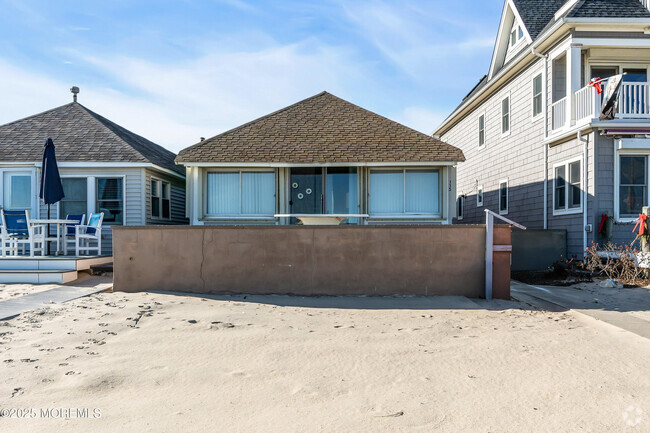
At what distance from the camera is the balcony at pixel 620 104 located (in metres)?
11.9

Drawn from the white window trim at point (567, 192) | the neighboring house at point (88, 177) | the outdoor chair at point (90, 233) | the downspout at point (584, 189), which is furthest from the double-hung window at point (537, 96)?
the outdoor chair at point (90, 233)

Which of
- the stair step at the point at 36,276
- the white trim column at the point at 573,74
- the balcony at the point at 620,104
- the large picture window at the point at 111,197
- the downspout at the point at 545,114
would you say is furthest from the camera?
the downspout at the point at 545,114

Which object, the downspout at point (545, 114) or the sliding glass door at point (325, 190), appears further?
the downspout at point (545, 114)

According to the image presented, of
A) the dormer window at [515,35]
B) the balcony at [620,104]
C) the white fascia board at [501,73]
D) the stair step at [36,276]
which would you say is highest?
the dormer window at [515,35]

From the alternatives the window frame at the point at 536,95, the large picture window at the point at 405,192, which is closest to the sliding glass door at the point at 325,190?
the large picture window at the point at 405,192

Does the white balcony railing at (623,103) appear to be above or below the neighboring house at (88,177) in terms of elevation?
above

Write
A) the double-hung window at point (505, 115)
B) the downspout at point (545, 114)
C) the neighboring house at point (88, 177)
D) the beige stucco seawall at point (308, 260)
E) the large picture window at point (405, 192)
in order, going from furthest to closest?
the double-hung window at point (505, 115) < the downspout at point (545, 114) < the neighboring house at point (88, 177) < the large picture window at point (405, 192) < the beige stucco seawall at point (308, 260)

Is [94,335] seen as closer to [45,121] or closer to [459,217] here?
[45,121]

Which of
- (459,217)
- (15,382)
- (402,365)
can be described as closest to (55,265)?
(15,382)

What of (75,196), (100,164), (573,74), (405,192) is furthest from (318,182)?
(573,74)

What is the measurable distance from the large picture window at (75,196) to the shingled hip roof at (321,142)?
3510 millimetres

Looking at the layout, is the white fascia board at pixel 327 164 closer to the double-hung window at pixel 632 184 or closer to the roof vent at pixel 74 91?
the double-hung window at pixel 632 184

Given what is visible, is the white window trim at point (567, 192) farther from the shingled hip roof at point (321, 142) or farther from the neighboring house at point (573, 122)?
the shingled hip roof at point (321, 142)

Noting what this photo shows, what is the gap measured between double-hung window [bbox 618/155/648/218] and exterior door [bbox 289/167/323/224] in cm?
763
